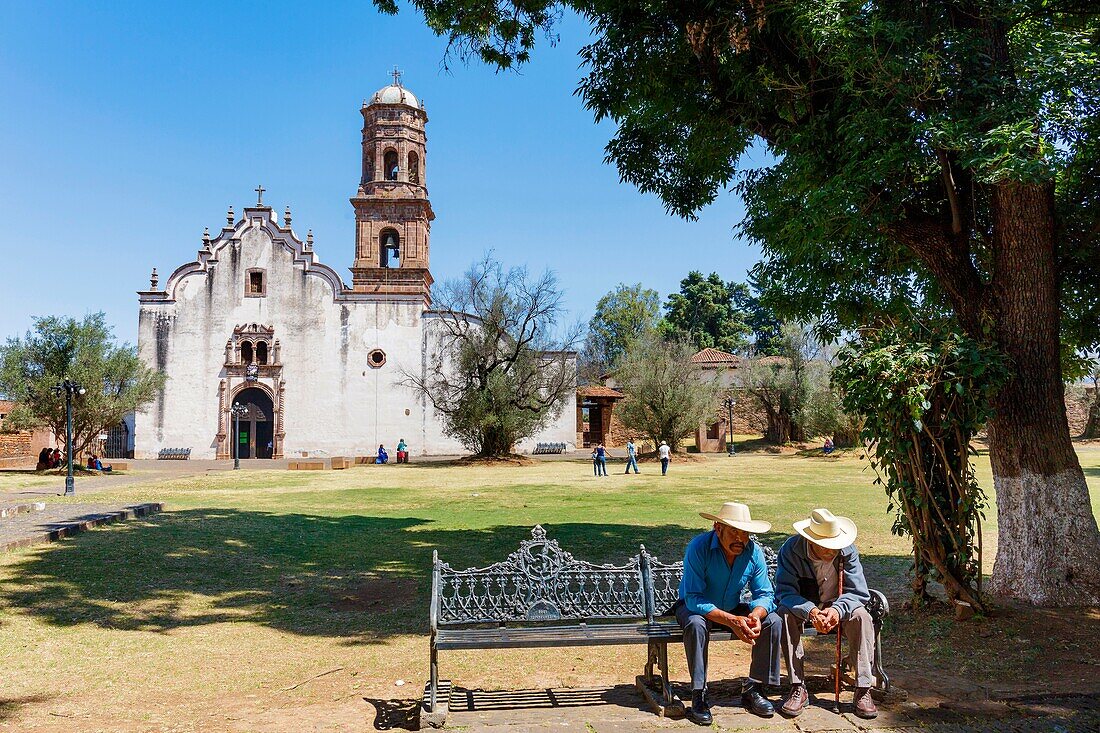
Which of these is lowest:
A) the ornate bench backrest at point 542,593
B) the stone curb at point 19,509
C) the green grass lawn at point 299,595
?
the green grass lawn at point 299,595

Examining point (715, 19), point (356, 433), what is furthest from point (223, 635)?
point (356, 433)

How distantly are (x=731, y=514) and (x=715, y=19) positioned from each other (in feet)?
16.7

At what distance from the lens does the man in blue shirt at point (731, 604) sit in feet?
A: 14.1

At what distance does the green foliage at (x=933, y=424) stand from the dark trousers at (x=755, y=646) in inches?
86.2

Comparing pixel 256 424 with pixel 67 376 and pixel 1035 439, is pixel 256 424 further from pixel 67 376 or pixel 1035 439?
pixel 1035 439

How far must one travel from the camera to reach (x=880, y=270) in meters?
8.80

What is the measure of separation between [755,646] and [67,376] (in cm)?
2738

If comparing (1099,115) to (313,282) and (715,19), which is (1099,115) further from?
(313,282)

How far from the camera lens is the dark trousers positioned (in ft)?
14.1

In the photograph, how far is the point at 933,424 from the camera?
613 cm

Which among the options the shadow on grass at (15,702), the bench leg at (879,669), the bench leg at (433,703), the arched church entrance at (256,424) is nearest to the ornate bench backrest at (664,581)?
the bench leg at (879,669)

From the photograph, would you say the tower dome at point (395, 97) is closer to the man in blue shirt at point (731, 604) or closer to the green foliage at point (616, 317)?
the green foliage at point (616, 317)

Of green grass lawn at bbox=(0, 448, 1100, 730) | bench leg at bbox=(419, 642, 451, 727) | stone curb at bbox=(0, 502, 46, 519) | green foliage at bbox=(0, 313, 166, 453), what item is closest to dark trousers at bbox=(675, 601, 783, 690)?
green grass lawn at bbox=(0, 448, 1100, 730)

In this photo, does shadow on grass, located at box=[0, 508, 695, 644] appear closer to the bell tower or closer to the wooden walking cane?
the wooden walking cane
